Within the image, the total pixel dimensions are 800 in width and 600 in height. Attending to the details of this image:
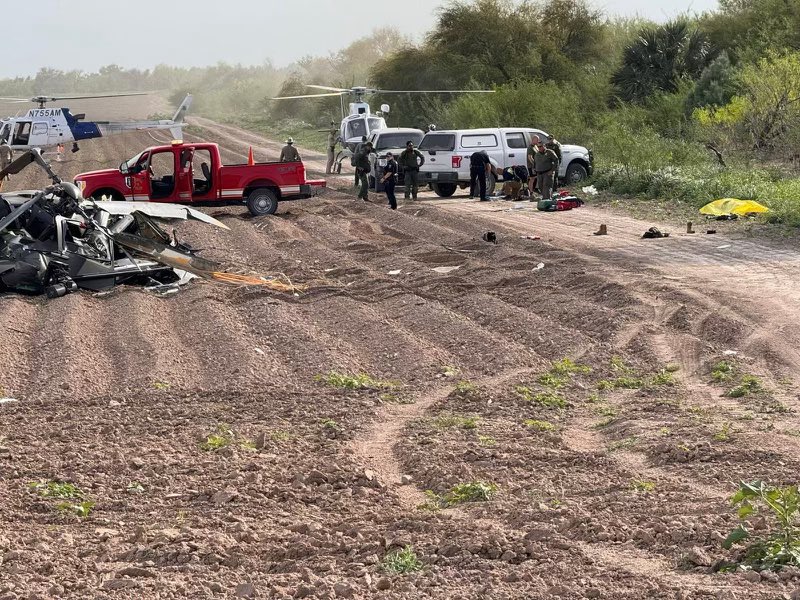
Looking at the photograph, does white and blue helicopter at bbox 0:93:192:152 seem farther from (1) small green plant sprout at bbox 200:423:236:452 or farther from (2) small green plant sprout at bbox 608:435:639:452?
(2) small green plant sprout at bbox 608:435:639:452

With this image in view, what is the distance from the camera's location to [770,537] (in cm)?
573

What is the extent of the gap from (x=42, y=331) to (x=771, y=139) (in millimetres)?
19661

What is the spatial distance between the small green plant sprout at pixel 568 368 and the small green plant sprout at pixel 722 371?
3.72 feet

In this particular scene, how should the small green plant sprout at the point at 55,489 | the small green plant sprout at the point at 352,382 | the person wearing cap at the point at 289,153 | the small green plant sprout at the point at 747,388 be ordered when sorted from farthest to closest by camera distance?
the person wearing cap at the point at 289,153
the small green plant sprout at the point at 352,382
the small green plant sprout at the point at 747,388
the small green plant sprout at the point at 55,489

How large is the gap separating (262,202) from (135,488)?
16.7 metres

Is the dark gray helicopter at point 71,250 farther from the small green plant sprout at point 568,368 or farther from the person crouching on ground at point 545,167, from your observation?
the person crouching on ground at point 545,167

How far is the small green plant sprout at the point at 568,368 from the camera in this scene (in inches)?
418

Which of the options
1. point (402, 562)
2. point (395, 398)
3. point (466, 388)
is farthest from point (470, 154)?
point (402, 562)

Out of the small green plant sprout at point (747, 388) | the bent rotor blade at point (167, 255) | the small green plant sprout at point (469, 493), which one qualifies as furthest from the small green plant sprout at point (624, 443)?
the bent rotor blade at point (167, 255)

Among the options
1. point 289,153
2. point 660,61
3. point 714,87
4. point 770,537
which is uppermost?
point 660,61

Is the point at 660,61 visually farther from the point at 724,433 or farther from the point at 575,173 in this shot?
the point at 724,433

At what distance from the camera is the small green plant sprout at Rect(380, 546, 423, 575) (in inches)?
231

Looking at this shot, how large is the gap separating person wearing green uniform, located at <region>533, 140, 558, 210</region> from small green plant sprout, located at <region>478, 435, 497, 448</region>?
15496mm

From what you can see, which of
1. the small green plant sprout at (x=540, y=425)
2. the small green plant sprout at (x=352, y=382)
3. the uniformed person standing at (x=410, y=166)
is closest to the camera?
the small green plant sprout at (x=540, y=425)
